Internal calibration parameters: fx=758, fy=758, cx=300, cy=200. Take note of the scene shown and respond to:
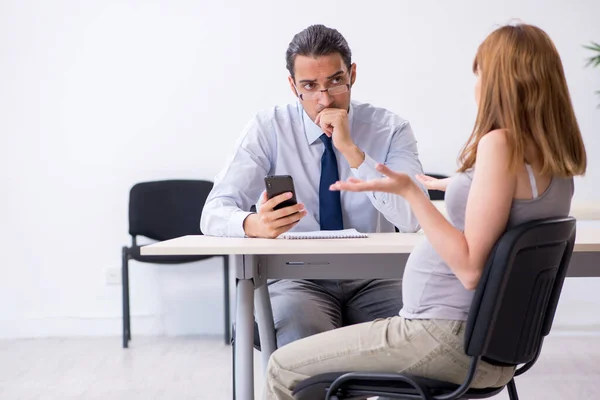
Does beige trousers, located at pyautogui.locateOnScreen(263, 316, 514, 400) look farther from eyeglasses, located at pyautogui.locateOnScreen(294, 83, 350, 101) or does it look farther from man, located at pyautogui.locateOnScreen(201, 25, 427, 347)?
eyeglasses, located at pyautogui.locateOnScreen(294, 83, 350, 101)

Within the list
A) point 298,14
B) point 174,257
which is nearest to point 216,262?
point 174,257

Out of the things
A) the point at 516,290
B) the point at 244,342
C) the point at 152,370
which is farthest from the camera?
the point at 152,370

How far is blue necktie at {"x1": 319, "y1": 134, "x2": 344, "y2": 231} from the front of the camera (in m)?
2.42

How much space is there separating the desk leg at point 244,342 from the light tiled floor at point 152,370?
1.28 metres

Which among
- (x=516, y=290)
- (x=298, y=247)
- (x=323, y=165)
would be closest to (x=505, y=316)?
(x=516, y=290)

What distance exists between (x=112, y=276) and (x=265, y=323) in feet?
9.41

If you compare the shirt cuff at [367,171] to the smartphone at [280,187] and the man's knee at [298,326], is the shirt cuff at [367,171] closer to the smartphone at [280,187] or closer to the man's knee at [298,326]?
the smartphone at [280,187]

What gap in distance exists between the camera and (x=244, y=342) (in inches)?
76.0

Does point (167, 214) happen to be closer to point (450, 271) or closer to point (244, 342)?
point (244, 342)

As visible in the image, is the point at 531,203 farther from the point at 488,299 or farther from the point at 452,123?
the point at 452,123

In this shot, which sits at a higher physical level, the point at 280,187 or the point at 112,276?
the point at 280,187

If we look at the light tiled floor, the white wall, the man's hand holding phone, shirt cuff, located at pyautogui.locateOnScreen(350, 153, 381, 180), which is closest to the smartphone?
the man's hand holding phone

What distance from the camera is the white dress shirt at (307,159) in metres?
2.46

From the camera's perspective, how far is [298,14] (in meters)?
4.71
